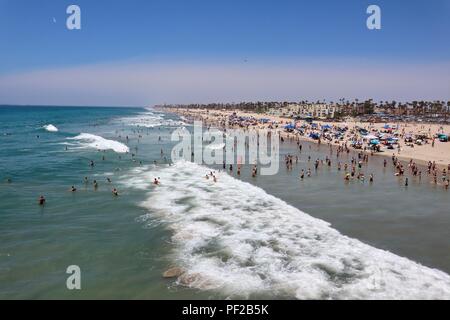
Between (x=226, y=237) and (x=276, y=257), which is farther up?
(x=226, y=237)

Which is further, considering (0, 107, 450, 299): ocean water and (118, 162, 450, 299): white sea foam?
(0, 107, 450, 299): ocean water

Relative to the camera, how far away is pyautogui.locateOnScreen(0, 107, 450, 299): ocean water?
16.7m

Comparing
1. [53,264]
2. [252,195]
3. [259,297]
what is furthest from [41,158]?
[259,297]

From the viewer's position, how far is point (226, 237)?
73.6 feet

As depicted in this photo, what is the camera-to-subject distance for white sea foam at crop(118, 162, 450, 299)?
1644 cm

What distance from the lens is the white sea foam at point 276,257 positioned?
1644 cm

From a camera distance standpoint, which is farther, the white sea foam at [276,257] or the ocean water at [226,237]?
the ocean water at [226,237]

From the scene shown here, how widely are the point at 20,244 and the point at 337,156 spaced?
41.2 metres

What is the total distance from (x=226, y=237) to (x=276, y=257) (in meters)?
3.73

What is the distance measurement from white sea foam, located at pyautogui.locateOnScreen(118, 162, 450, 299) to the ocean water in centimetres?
8

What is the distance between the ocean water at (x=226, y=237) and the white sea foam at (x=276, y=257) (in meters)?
0.08

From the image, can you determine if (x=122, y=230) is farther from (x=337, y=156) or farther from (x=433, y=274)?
(x=337, y=156)

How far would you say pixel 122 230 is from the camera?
23.7 meters

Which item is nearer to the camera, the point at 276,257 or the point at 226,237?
the point at 276,257
